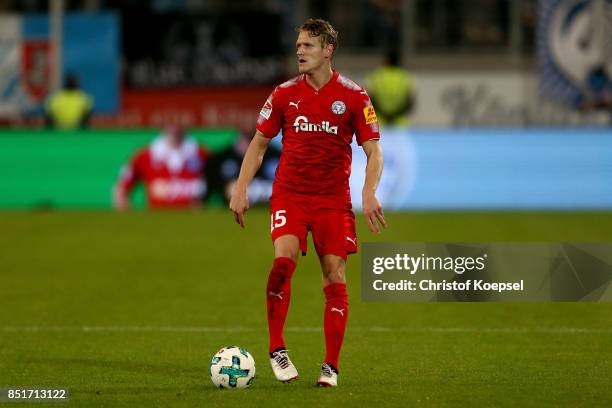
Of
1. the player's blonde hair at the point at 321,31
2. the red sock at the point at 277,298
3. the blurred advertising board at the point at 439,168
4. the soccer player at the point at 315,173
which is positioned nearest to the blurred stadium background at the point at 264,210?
the blurred advertising board at the point at 439,168

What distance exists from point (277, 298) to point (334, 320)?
36 cm

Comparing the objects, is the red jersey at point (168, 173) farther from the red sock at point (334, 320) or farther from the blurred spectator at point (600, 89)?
the red sock at point (334, 320)

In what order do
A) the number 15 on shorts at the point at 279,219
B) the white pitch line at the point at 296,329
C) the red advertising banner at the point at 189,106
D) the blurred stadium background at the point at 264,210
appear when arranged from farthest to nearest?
the red advertising banner at the point at 189,106
the white pitch line at the point at 296,329
the blurred stadium background at the point at 264,210
the number 15 on shorts at the point at 279,219

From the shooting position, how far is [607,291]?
8.47 metres

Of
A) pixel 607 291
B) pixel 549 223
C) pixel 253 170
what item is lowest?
pixel 549 223

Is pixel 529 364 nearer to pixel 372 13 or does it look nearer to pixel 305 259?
pixel 305 259

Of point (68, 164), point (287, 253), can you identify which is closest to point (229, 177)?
point (68, 164)

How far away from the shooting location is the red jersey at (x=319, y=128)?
7906 mm

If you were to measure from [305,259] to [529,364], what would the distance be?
7.09 meters

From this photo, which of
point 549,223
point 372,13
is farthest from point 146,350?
point 372,13

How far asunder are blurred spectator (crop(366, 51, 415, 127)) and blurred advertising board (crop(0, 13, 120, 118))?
792 cm

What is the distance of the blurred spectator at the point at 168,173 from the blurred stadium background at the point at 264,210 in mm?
226

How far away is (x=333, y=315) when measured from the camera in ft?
25.6

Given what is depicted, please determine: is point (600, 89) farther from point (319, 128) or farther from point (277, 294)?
point (277, 294)
